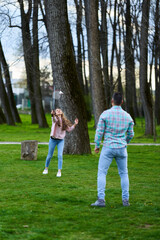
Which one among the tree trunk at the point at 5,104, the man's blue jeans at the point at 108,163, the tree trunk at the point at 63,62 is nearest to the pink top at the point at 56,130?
the man's blue jeans at the point at 108,163

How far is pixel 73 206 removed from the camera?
8.20 meters

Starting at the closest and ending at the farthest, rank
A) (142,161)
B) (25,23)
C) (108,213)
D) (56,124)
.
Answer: (108,213) → (56,124) → (142,161) → (25,23)

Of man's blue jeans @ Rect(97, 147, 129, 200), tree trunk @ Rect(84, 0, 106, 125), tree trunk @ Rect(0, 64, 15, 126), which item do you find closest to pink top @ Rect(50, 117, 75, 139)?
man's blue jeans @ Rect(97, 147, 129, 200)

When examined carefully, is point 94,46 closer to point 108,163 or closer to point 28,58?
point 28,58

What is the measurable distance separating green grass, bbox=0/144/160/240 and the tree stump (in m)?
1.45

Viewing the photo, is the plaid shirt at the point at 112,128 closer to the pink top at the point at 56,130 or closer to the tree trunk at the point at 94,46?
the pink top at the point at 56,130

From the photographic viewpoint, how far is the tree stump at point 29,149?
16.0 m

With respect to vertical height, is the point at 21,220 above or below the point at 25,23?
below

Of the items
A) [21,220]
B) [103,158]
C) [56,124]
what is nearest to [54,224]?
[21,220]

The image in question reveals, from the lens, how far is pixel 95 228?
6562 millimetres

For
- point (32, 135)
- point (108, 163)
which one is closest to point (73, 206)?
point (108, 163)

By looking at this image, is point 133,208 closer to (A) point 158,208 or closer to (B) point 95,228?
(A) point 158,208

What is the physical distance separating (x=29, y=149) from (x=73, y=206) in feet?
26.6

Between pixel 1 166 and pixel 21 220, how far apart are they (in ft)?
24.3
